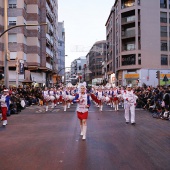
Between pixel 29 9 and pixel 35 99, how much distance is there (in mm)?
19055

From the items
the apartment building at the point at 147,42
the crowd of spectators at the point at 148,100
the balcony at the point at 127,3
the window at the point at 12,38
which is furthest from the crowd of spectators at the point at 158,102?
the balcony at the point at 127,3

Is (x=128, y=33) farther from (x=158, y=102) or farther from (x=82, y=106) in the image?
(x=82, y=106)

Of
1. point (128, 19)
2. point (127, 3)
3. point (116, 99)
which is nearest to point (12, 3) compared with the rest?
point (128, 19)

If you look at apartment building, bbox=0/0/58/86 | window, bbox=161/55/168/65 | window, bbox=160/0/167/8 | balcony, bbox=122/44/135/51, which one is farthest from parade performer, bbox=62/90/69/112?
window, bbox=160/0/167/8

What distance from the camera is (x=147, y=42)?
51.2 metres

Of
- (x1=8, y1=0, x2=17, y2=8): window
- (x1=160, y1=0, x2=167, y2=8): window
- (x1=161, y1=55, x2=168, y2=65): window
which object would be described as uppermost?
(x1=160, y1=0, x2=167, y2=8): window

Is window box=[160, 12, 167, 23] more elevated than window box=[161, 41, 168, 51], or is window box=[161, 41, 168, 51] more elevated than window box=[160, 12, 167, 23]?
window box=[160, 12, 167, 23]

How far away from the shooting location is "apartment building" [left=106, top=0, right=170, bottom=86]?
5084 centimetres

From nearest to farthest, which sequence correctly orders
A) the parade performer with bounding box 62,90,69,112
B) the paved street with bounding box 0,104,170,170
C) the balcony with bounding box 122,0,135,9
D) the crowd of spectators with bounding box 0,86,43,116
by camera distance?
the paved street with bounding box 0,104,170,170 → the crowd of spectators with bounding box 0,86,43,116 → the parade performer with bounding box 62,90,69,112 → the balcony with bounding box 122,0,135,9

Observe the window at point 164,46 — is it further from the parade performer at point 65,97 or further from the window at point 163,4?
the parade performer at point 65,97

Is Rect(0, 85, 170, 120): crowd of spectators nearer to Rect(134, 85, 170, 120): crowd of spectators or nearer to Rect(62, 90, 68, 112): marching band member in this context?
Rect(134, 85, 170, 120): crowd of spectators

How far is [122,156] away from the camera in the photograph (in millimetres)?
7727

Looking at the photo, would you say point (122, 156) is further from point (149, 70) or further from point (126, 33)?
point (126, 33)

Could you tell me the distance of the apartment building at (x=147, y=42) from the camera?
167 ft
